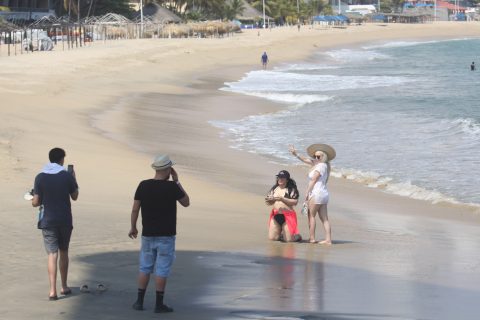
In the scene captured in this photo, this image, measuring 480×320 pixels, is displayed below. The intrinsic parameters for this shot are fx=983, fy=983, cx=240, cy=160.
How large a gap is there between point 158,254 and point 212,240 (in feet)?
10.2

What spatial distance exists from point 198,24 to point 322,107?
195ft

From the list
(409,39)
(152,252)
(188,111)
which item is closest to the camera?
(152,252)

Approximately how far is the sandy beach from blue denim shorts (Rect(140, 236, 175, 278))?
13.0 inches

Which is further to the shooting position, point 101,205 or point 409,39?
point 409,39

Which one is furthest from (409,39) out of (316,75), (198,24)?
(316,75)

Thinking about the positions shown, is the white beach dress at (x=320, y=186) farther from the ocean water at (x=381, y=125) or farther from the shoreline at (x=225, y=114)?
the ocean water at (x=381, y=125)

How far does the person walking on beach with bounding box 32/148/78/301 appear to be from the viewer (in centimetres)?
810

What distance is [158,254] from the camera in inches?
310

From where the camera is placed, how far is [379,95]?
40656 mm

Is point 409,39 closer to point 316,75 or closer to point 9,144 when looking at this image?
point 316,75

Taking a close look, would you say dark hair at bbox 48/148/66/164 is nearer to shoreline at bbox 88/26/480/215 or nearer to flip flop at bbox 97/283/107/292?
flip flop at bbox 97/283/107/292

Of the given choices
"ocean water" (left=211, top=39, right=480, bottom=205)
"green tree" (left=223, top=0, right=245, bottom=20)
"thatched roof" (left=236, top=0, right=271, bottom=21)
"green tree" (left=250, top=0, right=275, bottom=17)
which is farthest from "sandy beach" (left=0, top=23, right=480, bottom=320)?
"green tree" (left=250, top=0, right=275, bottom=17)

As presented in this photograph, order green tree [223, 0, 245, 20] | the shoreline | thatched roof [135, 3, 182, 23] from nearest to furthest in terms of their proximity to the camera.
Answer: the shoreline, thatched roof [135, 3, 182, 23], green tree [223, 0, 245, 20]

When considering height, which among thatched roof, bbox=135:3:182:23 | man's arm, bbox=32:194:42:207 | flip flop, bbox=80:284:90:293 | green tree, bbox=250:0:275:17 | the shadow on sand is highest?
green tree, bbox=250:0:275:17
